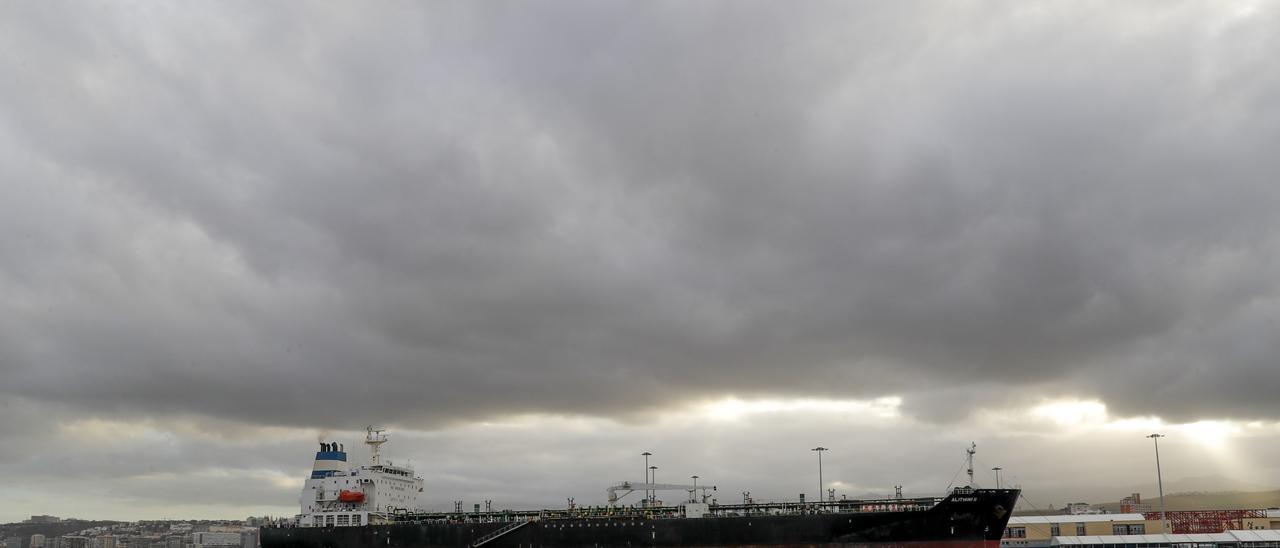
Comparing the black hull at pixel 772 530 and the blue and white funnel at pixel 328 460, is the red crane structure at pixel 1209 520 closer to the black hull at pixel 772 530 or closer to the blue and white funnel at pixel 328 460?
the black hull at pixel 772 530

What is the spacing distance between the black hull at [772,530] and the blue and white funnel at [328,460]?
14077mm

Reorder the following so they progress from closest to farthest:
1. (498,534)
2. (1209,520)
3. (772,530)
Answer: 1. (772,530)
2. (498,534)
3. (1209,520)

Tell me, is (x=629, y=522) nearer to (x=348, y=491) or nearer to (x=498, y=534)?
(x=498, y=534)

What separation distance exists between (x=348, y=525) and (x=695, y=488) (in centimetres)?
2837

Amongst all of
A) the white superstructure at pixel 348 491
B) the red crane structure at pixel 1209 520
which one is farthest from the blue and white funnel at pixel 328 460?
the red crane structure at pixel 1209 520

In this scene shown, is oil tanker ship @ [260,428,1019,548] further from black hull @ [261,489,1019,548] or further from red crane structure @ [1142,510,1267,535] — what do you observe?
red crane structure @ [1142,510,1267,535]

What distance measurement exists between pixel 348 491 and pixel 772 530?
121ft

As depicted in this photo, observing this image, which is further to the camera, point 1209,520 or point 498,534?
point 1209,520

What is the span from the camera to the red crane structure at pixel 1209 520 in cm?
10462

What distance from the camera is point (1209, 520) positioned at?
107 metres

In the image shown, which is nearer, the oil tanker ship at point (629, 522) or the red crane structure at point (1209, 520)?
the oil tanker ship at point (629, 522)

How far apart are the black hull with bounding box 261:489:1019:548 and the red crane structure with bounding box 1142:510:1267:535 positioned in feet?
189

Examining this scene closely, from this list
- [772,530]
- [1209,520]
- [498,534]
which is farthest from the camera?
[1209,520]

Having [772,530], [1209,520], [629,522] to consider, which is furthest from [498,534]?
[1209,520]
